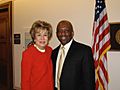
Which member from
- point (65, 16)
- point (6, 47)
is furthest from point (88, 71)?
point (6, 47)

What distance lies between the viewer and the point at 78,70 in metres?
2.22

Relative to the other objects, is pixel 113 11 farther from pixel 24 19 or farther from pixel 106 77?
pixel 24 19

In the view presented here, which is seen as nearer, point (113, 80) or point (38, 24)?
point (38, 24)

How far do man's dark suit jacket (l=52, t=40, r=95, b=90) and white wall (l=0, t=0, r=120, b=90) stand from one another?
1.04 meters

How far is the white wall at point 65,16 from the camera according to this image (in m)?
3.15

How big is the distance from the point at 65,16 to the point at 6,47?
86.2 inches

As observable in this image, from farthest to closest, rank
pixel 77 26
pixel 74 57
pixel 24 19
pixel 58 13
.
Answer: pixel 24 19
pixel 58 13
pixel 77 26
pixel 74 57

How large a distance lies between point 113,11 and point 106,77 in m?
1.01

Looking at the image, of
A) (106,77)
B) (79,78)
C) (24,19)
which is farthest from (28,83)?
(24,19)

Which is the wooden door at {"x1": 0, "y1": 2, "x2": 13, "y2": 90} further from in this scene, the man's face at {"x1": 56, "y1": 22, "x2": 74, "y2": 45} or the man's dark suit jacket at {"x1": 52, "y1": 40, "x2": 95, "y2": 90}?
the man's dark suit jacket at {"x1": 52, "y1": 40, "x2": 95, "y2": 90}

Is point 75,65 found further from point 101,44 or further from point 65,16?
point 65,16

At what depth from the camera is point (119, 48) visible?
3098mm

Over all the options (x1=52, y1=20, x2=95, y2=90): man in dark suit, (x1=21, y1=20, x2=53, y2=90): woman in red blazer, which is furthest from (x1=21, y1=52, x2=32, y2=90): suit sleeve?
(x1=52, y1=20, x2=95, y2=90): man in dark suit

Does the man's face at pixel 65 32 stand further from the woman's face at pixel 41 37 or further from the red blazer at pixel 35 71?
the red blazer at pixel 35 71
